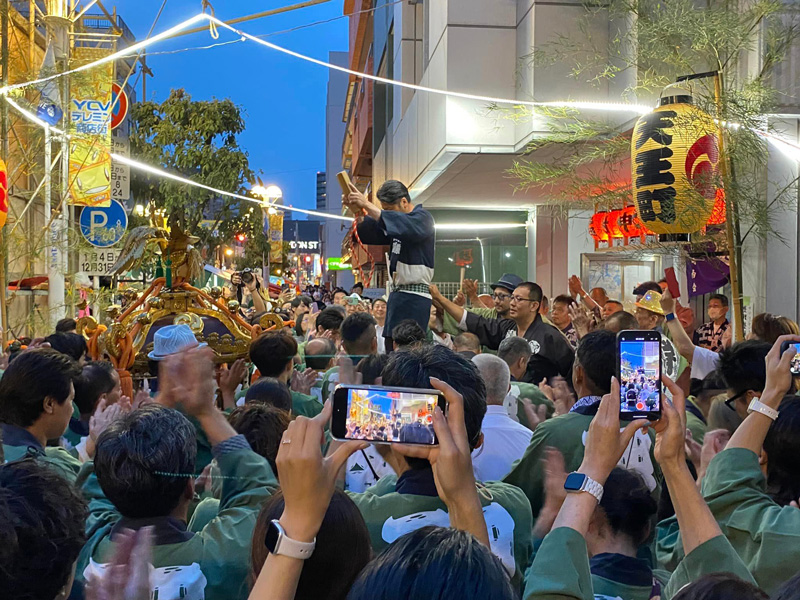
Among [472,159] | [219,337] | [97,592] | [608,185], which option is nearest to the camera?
[97,592]

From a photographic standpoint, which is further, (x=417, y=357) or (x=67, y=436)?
A: (x=67, y=436)

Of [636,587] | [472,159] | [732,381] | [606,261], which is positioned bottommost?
[636,587]

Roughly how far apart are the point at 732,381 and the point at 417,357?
6.05 feet

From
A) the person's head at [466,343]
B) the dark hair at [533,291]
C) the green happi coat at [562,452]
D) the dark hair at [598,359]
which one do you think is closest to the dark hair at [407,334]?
the person's head at [466,343]

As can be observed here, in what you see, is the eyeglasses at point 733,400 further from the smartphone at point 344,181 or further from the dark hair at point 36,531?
the dark hair at point 36,531

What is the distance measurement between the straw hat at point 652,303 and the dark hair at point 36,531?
4831 millimetres

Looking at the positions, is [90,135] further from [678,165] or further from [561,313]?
[678,165]

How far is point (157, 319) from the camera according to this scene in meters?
5.88

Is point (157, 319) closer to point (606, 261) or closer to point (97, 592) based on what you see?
point (97, 592)

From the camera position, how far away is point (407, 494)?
2297 millimetres

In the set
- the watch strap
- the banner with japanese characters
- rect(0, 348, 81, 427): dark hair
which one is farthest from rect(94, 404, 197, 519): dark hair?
the banner with japanese characters

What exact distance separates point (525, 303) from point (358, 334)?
1.66 m

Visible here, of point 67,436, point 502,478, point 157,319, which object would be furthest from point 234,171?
point 502,478

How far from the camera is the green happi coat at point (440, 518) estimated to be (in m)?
2.25
